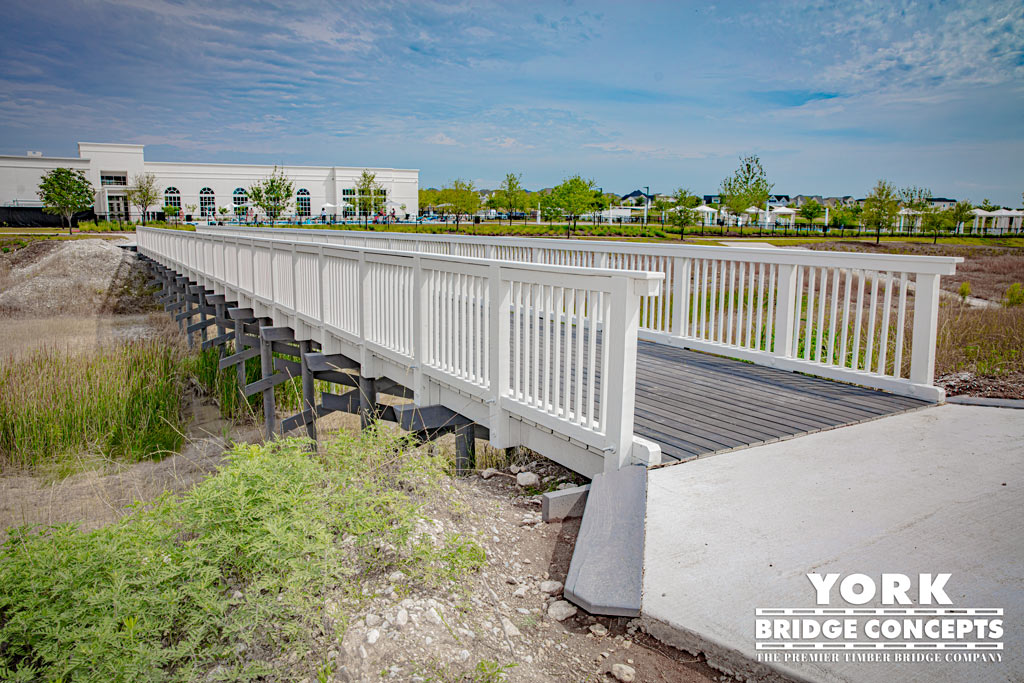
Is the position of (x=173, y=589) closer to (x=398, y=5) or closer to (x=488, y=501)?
(x=488, y=501)

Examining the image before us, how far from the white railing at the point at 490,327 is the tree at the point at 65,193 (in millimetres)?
60155

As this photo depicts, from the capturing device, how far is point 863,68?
83.9 m

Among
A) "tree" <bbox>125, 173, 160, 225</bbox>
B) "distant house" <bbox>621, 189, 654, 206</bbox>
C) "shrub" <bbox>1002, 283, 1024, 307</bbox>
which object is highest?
"distant house" <bbox>621, 189, 654, 206</bbox>

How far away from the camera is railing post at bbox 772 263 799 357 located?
25.0ft

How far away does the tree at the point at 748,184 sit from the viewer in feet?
200

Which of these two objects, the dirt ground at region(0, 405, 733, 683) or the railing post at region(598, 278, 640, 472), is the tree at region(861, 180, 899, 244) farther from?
the dirt ground at region(0, 405, 733, 683)

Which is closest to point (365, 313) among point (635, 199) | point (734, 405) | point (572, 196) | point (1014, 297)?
point (734, 405)

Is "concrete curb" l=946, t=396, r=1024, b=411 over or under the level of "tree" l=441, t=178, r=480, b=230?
under

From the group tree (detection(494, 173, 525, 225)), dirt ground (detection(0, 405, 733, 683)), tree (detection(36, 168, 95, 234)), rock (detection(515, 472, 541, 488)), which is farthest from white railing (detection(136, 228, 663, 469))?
tree (detection(36, 168, 95, 234))

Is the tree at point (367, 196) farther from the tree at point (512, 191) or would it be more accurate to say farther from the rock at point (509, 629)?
the rock at point (509, 629)

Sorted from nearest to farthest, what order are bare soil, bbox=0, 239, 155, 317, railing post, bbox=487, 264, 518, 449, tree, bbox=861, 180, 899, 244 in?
railing post, bbox=487, 264, 518, 449, bare soil, bbox=0, 239, 155, 317, tree, bbox=861, 180, 899, 244

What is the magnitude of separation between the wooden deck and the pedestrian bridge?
22 millimetres

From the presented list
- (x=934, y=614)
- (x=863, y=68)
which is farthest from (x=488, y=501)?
(x=863, y=68)

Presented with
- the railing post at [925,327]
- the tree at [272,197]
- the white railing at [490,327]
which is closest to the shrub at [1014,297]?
the railing post at [925,327]
